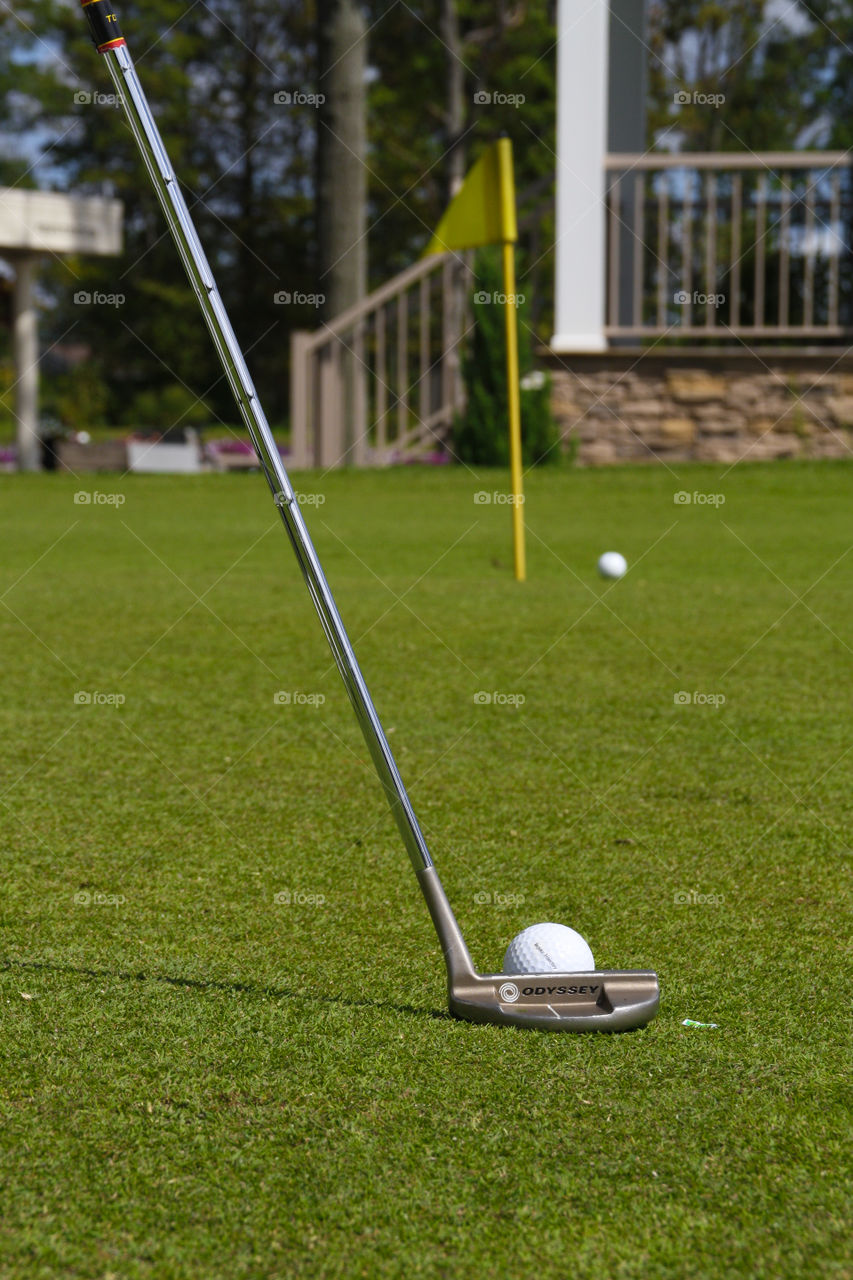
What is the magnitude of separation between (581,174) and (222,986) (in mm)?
11800

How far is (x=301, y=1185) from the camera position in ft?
6.21

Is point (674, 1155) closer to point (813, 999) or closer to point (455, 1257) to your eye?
point (455, 1257)

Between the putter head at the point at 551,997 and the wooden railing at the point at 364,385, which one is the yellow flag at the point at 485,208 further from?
the putter head at the point at 551,997

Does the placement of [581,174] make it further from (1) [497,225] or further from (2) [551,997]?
(2) [551,997]

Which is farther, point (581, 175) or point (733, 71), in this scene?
point (733, 71)

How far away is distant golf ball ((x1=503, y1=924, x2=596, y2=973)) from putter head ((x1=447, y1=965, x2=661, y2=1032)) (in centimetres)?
7

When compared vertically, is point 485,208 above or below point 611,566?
above

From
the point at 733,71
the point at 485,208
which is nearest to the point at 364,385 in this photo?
the point at 485,208

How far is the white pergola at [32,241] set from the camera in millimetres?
17438

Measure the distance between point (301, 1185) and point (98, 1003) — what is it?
0.76 m

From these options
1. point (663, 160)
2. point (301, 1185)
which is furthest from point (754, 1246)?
point (663, 160)

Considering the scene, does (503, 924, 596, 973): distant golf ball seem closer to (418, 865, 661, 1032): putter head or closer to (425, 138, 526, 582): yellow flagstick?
(418, 865, 661, 1032): putter head

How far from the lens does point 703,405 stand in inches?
530

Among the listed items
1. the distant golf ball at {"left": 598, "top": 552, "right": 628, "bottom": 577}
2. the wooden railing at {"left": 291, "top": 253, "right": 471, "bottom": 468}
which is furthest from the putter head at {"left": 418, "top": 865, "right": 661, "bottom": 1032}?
the wooden railing at {"left": 291, "top": 253, "right": 471, "bottom": 468}
